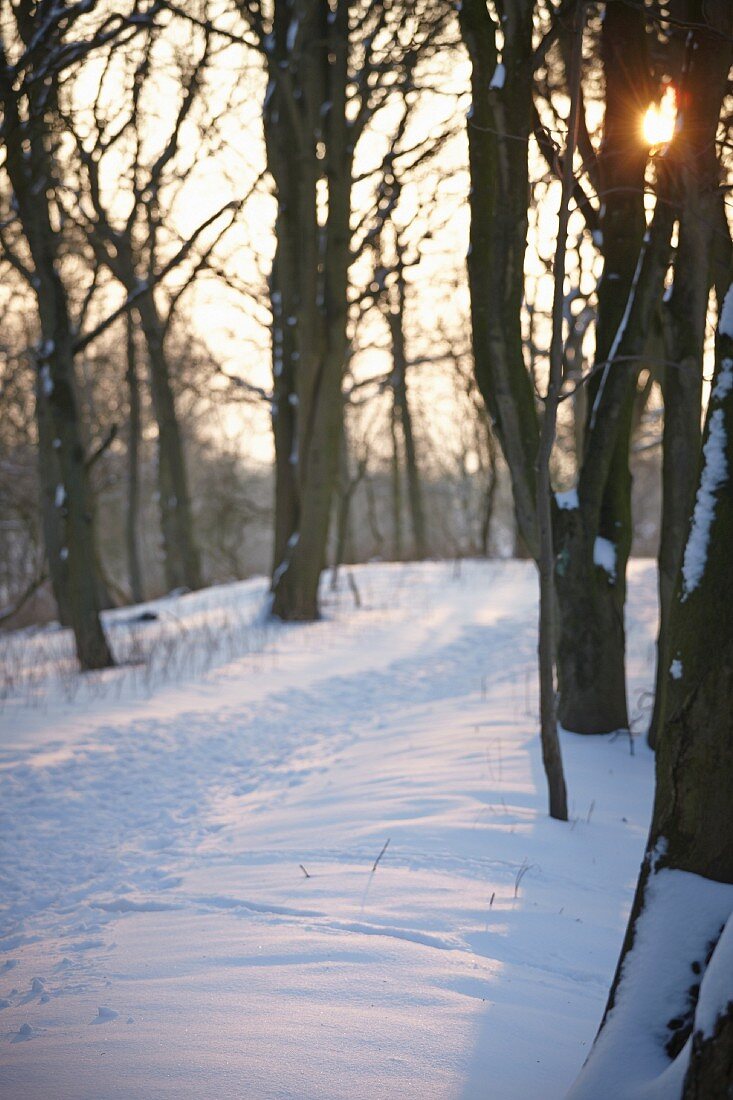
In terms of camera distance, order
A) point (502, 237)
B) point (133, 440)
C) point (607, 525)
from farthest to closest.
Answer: point (133, 440), point (607, 525), point (502, 237)

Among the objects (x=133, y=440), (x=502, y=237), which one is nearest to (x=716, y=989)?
(x=502, y=237)

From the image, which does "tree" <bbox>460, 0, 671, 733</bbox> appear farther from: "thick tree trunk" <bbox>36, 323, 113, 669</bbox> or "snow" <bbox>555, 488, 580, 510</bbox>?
"thick tree trunk" <bbox>36, 323, 113, 669</bbox>

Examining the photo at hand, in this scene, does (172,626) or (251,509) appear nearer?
(172,626)

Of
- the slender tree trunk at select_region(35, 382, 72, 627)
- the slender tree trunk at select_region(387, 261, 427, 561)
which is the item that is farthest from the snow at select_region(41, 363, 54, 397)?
the slender tree trunk at select_region(387, 261, 427, 561)

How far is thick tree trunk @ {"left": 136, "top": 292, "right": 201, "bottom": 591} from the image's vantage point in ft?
50.2

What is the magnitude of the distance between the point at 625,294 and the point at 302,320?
650 cm

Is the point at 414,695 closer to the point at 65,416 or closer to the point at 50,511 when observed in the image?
the point at 65,416

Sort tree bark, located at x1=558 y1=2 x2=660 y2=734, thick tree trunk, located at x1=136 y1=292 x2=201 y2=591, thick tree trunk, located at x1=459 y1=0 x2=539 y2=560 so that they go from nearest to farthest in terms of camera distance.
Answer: thick tree trunk, located at x1=459 y1=0 x2=539 y2=560, tree bark, located at x1=558 y1=2 x2=660 y2=734, thick tree trunk, located at x1=136 y1=292 x2=201 y2=591

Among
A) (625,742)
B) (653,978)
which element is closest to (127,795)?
(625,742)

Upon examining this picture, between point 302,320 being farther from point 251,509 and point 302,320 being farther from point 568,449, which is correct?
point 568,449

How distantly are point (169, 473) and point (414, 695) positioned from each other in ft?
41.3

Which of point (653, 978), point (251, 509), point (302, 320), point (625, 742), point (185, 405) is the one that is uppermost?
point (185, 405)

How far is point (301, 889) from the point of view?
10.4 ft

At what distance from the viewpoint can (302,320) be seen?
1109cm
